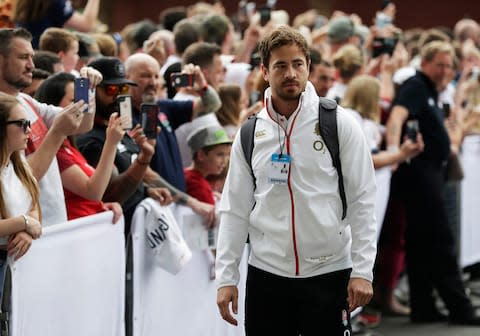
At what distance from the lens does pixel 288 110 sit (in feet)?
14.7

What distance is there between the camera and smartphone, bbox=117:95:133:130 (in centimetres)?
541

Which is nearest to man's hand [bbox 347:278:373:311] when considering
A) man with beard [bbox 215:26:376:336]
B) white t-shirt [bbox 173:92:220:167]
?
man with beard [bbox 215:26:376:336]

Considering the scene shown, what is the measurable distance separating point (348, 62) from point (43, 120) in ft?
14.4

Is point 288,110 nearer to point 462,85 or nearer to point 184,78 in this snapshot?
point 184,78

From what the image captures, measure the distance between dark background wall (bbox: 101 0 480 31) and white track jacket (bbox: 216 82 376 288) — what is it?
1701cm

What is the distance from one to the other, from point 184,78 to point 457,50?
18.8 feet

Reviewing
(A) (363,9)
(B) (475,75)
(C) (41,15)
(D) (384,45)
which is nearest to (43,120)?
(C) (41,15)

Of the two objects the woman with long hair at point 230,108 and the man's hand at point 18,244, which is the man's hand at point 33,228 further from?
the woman with long hair at point 230,108

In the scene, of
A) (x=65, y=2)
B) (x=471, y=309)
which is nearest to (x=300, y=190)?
(x=65, y=2)

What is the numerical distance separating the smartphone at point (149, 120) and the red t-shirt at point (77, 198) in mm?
367

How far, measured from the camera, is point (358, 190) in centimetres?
441

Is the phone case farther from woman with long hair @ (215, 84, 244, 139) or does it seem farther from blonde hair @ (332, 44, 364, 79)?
blonde hair @ (332, 44, 364, 79)

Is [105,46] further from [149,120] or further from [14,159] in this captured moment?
[14,159]

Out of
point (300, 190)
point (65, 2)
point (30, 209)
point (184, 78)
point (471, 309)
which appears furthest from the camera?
point (471, 309)
